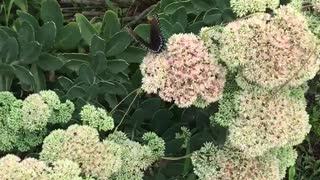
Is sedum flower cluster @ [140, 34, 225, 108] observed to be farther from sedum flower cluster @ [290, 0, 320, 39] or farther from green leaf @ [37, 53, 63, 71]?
green leaf @ [37, 53, 63, 71]

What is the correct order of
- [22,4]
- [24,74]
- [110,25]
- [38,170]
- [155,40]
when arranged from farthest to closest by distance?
[22,4]
[110,25]
[24,74]
[155,40]
[38,170]

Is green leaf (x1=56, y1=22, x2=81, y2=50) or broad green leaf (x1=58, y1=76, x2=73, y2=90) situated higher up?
green leaf (x1=56, y1=22, x2=81, y2=50)

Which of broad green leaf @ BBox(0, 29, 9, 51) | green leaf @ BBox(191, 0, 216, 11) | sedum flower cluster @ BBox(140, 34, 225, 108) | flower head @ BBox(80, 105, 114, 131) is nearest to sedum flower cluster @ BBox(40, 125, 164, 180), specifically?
flower head @ BBox(80, 105, 114, 131)

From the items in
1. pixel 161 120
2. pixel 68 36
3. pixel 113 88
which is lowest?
pixel 161 120

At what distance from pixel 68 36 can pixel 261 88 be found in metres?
0.59

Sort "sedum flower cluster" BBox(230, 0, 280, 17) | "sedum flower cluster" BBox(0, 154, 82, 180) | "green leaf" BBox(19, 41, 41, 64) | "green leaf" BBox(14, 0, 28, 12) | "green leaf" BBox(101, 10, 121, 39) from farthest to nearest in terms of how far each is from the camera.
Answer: "green leaf" BBox(14, 0, 28, 12)
"green leaf" BBox(101, 10, 121, 39)
"green leaf" BBox(19, 41, 41, 64)
"sedum flower cluster" BBox(230, 0, 280, 17)
"sedum flower cluster" BBox(0, 154, 82, 180)

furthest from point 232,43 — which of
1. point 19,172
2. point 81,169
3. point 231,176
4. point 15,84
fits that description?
point 15,84

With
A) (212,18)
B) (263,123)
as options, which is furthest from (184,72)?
Result: (212,18)

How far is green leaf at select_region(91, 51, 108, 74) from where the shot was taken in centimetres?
165

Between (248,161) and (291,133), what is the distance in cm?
12

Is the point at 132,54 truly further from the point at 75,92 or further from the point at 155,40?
the point at 155,40

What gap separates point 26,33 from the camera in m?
1.66

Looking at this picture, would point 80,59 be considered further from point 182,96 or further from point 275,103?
point 275,103

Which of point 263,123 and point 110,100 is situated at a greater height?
point 263,123
